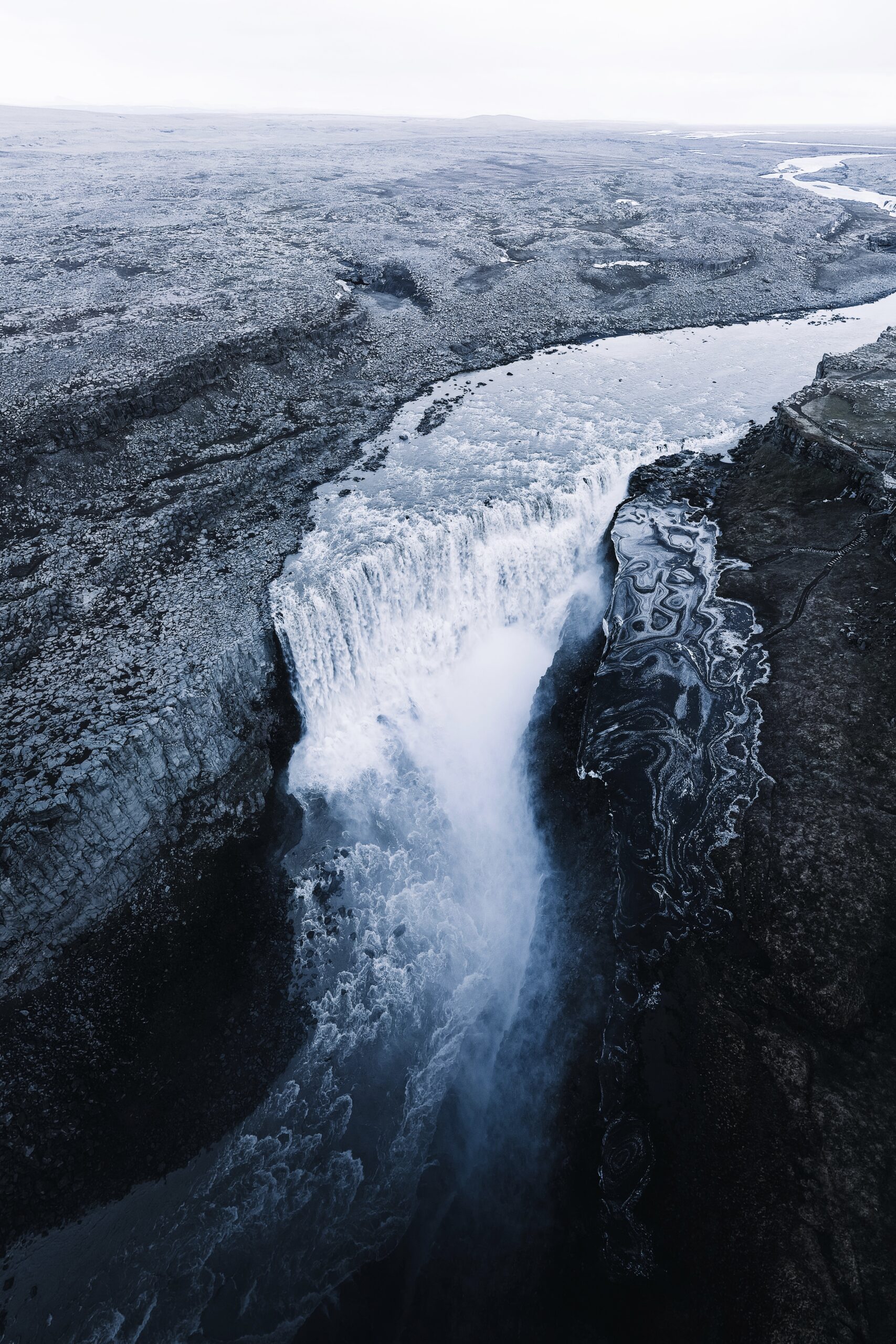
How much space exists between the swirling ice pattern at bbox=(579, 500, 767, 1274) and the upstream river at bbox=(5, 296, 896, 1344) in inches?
119

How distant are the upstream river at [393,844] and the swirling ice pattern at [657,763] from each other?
9.89ft

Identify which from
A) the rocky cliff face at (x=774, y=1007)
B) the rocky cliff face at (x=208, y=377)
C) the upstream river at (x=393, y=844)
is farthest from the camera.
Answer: the rocky cliff face at (x=208, y=377)

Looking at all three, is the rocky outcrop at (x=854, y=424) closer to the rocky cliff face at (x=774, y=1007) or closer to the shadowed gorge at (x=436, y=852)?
the shadowed gorge at (x=436, y=852)

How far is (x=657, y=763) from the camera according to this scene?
19078 millimetres

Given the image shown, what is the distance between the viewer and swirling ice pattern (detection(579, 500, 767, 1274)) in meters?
13.7

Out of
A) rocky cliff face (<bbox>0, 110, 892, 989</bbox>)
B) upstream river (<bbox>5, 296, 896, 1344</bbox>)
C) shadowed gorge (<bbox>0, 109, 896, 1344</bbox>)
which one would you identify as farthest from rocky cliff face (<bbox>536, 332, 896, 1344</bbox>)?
rocky cliff face (<bbox>0, 110, 892, 989</bbox>)

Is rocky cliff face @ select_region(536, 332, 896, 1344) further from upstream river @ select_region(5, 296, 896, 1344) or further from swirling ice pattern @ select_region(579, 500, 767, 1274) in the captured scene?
upstream river @ select_region(5, 296, 896, 1344)

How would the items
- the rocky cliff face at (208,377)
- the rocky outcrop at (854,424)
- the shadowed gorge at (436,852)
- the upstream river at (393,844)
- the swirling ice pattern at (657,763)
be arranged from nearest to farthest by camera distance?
1. the shadowed gorge at (436,852)
2. the swirling ice pattern at (657,763)
3. the upstream river at (393,844)
4. the rocky cliff face at (208,377)
5. the rocky outcrop at (854,424)

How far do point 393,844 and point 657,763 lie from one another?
914cm

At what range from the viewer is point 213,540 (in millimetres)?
25328

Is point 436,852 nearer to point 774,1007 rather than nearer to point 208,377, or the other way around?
point 774,1007

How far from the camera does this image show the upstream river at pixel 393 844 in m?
14.1

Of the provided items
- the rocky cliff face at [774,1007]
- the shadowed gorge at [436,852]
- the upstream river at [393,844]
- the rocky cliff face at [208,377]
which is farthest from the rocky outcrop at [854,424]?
the rocky cliff face at [208,377]

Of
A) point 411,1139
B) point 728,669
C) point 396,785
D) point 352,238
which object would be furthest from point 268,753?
point 352,238
